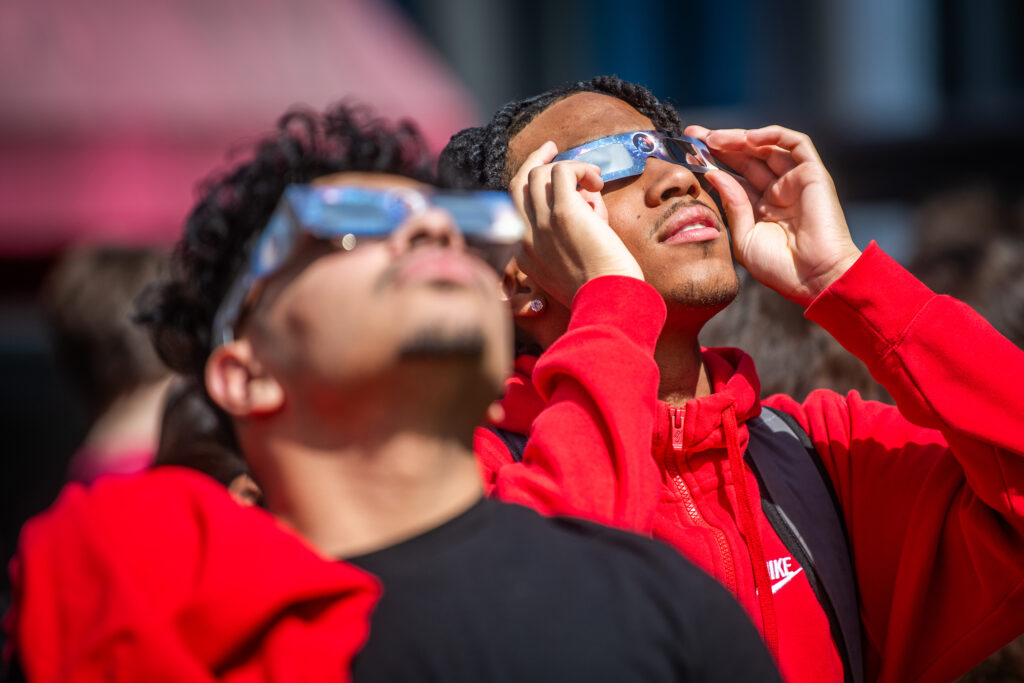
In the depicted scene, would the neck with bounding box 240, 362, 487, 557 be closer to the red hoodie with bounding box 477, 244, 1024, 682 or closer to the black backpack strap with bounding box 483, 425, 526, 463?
the red hoodie with bounding box 477, 244, 1024, 682

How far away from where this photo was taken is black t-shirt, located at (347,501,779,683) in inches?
55.4

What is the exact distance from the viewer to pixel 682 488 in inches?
86.4

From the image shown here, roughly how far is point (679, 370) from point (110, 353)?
6.38 ft

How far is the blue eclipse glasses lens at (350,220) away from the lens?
59.9 inches

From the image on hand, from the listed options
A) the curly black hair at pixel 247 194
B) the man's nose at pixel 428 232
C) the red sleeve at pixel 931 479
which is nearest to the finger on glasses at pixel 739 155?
the red sleeve at pixel 931 479

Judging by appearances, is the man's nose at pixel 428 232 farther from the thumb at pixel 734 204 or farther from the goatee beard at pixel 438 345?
the thumb at pixel 734 204

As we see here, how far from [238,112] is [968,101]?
770cm

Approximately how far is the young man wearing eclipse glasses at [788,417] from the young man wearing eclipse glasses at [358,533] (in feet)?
1.03

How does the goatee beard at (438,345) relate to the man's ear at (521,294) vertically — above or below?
above

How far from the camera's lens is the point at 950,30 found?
11781mm

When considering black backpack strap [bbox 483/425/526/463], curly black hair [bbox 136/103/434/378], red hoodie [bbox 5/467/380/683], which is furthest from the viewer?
black backpack strap [bbox 483/425/526/463]

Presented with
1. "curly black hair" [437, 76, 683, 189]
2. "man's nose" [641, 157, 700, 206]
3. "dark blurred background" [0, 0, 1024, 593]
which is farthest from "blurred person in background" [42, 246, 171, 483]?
"man's nose" [641, 157, 700, 206]

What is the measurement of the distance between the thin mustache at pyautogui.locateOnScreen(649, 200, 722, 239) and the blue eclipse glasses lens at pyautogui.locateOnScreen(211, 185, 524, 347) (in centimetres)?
73

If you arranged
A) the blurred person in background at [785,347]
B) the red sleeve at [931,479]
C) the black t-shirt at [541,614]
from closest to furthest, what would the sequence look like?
1. the black t-shirt at [541,614]
2. the red sleeve at [931,479]
3. the blurred person in background at [785,347]
